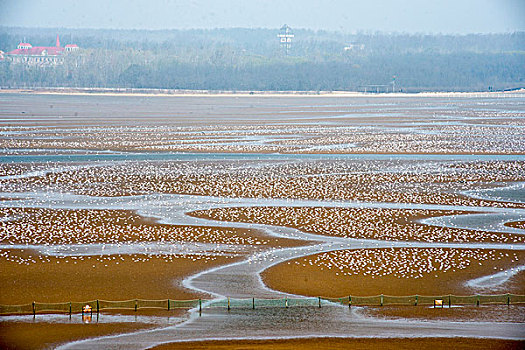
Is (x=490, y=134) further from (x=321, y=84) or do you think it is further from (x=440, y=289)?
(x=321, y=84)

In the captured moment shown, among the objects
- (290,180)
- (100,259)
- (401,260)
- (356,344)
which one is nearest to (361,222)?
(401,260)

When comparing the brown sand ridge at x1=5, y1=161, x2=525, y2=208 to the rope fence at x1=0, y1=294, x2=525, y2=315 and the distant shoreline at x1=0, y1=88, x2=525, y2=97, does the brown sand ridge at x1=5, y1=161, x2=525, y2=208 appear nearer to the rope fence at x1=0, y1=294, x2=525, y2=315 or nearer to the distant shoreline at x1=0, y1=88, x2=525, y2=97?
the rope fence at x1=0, y1=294, x2=525, y2=315

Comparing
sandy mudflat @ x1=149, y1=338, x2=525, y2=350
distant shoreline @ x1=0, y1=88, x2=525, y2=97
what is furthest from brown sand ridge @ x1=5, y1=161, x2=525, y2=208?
distant shoreline @ x1=0, y1=88, x2=525, y2=97

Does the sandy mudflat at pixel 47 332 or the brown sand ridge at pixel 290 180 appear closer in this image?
the sandy mudflat at pixel 47 332

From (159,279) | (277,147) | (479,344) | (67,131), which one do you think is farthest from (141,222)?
(67,131)

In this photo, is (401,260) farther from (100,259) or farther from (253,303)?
(100,259)

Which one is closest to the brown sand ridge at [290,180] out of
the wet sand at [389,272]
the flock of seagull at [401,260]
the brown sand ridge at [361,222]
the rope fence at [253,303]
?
the brown sand ridge at [361,222]

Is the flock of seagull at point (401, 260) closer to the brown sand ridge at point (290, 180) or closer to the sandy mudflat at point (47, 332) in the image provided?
the sandy mudflat at point (47, 332)
